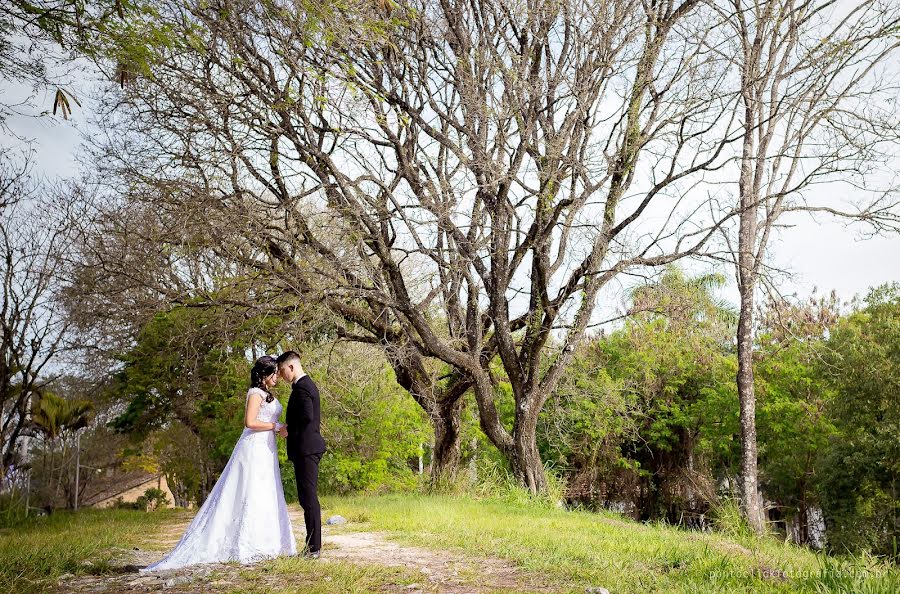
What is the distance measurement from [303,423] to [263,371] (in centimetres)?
76

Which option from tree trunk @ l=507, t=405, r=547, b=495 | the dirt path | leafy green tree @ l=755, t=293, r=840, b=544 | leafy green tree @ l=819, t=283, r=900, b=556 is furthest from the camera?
leafy green tree @ l=755, t=293, r=840, b=544

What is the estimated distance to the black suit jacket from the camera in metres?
7.05

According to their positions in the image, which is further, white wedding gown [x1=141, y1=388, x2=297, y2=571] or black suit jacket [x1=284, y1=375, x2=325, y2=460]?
Answer: black suit jacket [x1=284, y1=375, x2=325, y2=460]

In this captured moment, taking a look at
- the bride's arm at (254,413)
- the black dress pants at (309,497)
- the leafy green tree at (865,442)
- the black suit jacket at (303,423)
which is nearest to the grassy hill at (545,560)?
the black dress pants at (309,497)

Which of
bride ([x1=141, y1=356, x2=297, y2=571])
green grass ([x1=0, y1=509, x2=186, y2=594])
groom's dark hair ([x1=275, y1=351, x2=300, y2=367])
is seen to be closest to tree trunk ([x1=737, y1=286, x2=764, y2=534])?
groom's dark hair ([x1=275, y1=351, x2=300, y2=367])

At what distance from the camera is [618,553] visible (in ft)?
23.3

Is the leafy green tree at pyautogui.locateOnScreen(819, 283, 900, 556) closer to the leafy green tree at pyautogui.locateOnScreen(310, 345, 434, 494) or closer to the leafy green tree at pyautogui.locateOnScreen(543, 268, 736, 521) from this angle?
the leafy green tree at pyautogui.locateOnScreen(543, 268, 736, 521)

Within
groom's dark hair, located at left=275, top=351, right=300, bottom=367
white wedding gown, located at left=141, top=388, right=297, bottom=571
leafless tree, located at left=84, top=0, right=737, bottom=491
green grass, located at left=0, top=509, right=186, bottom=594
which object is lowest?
green grass, located at left=0, top=509, right=186, bottom=594

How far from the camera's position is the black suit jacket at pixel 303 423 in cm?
705

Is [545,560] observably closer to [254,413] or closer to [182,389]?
[254,413]

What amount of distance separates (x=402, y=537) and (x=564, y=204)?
6.24 metres

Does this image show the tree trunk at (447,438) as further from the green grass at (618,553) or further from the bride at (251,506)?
the bride at (251,506)

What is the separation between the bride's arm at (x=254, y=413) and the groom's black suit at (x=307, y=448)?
1.30 ft

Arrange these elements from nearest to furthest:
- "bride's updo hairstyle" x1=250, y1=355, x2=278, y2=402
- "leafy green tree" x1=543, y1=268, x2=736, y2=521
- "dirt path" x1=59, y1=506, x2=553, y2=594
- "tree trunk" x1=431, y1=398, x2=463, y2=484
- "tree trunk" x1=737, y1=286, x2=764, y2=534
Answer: "dirt path" x1=59, y1=506, x2=553, y2=594 → "bride's updo hairstyle" x1=250, y1=355, x2=278, y2=402 → "tree trunk" x1=737, y1=286, x2=764, y2=534 → "tree trunk" x1=431, y1=398, x2=463, y2=484 → "leafy green tree" x1=543, y1=268, x2=736, y2=521
